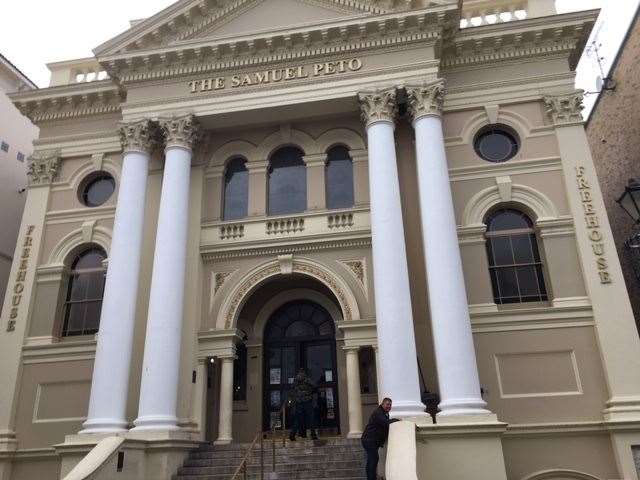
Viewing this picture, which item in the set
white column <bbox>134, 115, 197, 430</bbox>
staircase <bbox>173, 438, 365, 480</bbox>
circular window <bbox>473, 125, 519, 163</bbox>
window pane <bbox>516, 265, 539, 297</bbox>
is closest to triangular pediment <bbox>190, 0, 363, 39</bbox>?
white column <bbox>134, 115, 197, 430</bbox>

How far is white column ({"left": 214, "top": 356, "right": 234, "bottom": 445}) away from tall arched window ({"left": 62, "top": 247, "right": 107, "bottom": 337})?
421 cm

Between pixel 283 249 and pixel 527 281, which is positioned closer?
pixel 527 281

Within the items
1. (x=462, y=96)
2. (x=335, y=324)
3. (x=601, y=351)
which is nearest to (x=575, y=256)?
(x=601, y=351)

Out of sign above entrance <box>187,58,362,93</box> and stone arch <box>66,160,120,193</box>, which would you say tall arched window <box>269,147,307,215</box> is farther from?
stone arch <box>66,160,120,193</box>

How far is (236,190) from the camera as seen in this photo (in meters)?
17.0

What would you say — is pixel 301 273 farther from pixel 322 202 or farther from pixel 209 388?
pixel 209 388

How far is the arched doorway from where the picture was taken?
602 inches

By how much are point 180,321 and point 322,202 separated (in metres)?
4.93

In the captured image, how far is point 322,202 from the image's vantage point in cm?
1599

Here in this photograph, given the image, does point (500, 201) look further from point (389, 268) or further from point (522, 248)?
point (389, 268)

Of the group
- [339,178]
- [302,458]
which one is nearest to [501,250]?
[339,178]

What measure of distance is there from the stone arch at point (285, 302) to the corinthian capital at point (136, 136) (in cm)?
544

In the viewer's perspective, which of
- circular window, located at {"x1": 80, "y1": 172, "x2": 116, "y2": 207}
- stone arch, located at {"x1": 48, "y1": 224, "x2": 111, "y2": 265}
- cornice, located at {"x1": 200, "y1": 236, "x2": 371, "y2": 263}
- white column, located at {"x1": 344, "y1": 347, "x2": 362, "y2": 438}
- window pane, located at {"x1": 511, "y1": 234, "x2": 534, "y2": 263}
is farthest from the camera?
circular window, located at {"x1": 80, "y1": 172, "x2": 116, "y2": 207}

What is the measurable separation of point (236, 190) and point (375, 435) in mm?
8856
